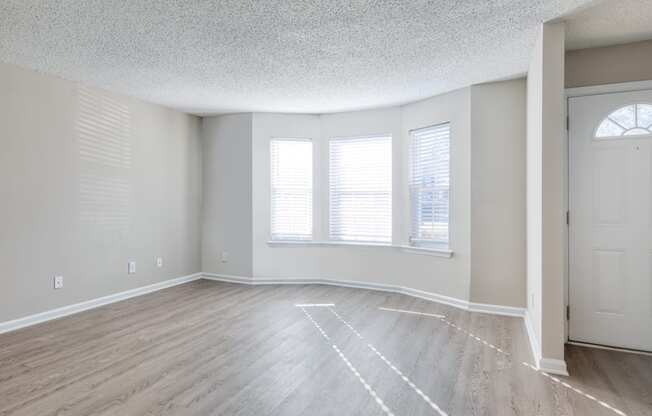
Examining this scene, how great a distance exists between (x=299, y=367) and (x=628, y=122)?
3.24 metres

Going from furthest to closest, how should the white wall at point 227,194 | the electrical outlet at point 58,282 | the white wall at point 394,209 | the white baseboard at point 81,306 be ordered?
the white wall at point 227,194 < the white wall at point 394,209 < the electrical outlet at point 58,282 < the white baseboard at point 81,306

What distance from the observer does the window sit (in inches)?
178

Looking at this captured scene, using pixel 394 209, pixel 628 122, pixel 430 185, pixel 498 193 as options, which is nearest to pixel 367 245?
pixel 394 209

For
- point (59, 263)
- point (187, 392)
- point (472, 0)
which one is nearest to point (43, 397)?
point (187, 392)

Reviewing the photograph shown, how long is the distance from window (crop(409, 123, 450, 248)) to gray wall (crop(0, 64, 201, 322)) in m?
3.32

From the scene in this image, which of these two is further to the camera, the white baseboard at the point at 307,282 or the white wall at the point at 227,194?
the white wall at the point at 227,194

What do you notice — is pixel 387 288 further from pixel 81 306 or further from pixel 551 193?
pixel 81 306

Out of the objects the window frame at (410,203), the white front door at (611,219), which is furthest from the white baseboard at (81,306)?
the white front door at (611,219)

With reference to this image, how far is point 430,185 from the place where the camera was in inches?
184

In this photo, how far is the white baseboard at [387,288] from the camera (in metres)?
4.05

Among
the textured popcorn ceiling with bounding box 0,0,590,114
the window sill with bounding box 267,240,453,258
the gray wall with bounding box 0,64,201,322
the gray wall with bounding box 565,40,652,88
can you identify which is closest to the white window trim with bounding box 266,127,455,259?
the window sill with bounding box 267,240,453,258

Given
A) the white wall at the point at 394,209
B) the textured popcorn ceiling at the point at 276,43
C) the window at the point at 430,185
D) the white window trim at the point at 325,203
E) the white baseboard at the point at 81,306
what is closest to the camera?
the textured popcorn ceiling at the point at 276,43

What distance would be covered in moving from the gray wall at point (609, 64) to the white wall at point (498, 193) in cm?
76

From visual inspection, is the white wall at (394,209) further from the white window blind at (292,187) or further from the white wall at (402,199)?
the white window blind at (292,187)
